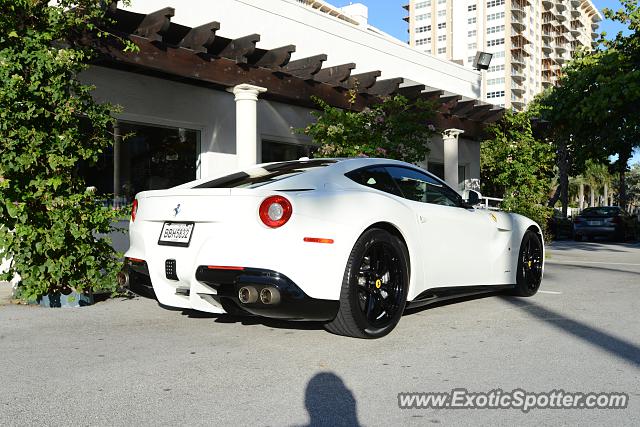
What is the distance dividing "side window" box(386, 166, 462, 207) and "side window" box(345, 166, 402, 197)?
10cm

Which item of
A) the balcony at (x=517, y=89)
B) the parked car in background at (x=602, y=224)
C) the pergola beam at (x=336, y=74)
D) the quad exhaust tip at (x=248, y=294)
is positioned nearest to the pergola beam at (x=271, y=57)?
the pergola beam at (x=336, y=74)

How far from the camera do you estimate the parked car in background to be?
871 inches

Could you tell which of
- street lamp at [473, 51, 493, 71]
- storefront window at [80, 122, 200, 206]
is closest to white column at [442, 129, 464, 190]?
street lamp at [473, 51, 493, 71]

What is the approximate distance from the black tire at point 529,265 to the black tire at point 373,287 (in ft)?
7.58

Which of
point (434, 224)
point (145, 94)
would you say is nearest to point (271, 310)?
point (434, 224)

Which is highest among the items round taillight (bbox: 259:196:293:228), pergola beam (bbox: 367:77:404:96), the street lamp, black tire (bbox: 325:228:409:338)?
the street lamp

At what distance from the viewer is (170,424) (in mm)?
2768

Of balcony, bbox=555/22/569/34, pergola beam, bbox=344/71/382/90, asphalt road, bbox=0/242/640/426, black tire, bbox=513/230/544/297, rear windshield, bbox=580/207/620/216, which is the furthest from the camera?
balcony, bbox=555/22/569/34

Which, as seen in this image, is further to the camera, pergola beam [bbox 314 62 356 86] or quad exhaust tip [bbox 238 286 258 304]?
pergola beam [bbox 314 62 356 86]

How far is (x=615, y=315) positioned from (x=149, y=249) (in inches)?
162

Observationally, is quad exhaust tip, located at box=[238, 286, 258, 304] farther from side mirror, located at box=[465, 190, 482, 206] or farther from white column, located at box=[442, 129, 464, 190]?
white column, located at box=[442, 129, 464, 190]

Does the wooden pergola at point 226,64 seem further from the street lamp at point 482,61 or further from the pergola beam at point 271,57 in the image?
the street lamp at point 482,61

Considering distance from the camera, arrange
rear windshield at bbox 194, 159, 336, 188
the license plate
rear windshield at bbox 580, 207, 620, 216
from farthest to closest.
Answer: rear windshield at bbox 580, 207, 620, 216 → rear windshield at bbox 194, 159, 336, 188 → the license plate

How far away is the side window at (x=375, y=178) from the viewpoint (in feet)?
15.6
